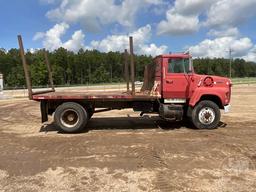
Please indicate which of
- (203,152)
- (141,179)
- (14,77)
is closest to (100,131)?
(203,152)

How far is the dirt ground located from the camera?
6.41m

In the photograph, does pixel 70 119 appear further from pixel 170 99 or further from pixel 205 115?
pixel 205 115

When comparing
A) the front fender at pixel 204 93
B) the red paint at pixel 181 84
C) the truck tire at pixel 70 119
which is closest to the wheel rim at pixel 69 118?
the truck tire at pixel 70 119

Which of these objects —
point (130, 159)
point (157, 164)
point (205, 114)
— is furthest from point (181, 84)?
point (157, 164)

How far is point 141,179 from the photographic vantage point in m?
6.64

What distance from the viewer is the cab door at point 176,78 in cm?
1229

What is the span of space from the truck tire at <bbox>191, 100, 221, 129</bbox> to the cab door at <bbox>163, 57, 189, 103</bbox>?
1.98 ft

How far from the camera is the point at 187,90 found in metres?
12.3

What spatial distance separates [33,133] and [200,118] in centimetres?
563

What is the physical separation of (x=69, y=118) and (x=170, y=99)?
136 inches

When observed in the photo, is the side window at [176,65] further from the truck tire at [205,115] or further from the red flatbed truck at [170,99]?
the truck tire at [205,115]

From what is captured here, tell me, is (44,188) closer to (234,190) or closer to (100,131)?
A: (234,190)

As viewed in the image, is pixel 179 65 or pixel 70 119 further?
pixel 179 65

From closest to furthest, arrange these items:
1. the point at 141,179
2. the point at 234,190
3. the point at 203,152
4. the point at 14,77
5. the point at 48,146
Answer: the point at 234,190 < the point at 141,179 < the point at 203,152 < the point at 48,146 < the point at 14,77
